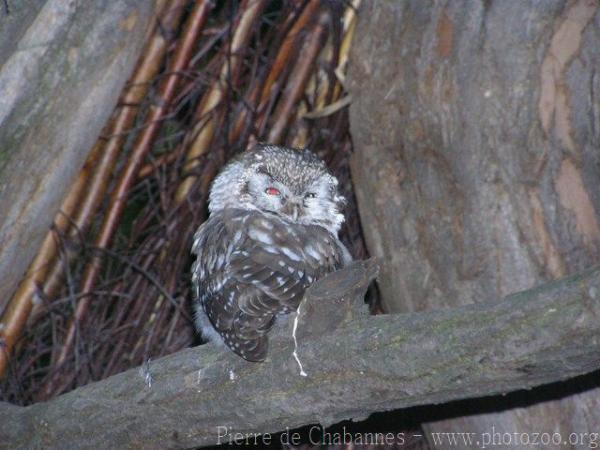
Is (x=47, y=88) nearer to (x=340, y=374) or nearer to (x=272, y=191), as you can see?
(x=272, y=191)

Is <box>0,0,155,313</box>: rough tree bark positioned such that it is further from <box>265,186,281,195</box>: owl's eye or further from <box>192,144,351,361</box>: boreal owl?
<box>265,186,281,195</box>: owl's eye

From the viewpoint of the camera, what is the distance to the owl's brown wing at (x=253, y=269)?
2.38m

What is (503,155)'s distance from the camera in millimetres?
3092

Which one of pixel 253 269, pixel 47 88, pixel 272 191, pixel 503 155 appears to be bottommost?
pixel 503 155

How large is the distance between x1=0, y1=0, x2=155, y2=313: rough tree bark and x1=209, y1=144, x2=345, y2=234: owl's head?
27.5 inches

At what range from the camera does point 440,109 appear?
124 inches

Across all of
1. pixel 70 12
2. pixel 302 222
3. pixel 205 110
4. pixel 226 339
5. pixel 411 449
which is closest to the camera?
pixel 226 339

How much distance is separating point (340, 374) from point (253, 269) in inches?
20.9

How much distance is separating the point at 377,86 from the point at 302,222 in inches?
27.4

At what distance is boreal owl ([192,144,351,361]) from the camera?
2.43m

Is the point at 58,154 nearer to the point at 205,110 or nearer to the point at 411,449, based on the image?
the point at 205,110

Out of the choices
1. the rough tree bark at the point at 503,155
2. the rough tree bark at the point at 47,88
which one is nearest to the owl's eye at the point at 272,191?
the rough tree bark at the point at 503,155

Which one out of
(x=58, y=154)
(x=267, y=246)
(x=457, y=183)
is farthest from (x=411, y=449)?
(x=58, y=154)

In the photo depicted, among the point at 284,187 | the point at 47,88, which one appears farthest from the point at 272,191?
the point at 47,88
